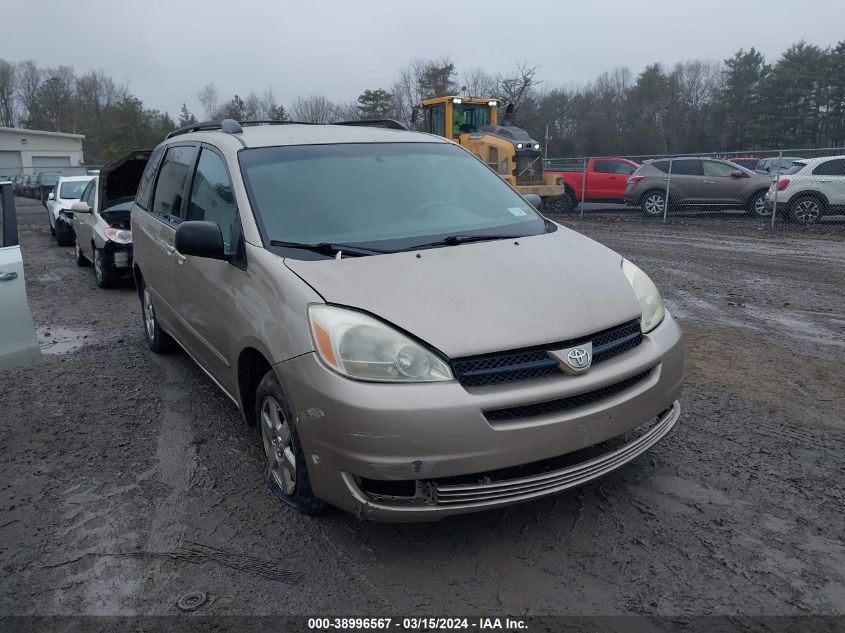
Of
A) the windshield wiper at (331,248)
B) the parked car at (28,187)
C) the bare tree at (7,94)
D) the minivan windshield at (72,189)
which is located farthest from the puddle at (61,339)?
the bare tree at (7,94)

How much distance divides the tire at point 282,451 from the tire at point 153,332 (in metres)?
2.92

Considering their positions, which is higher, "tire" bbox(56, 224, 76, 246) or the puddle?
"tire" bbox(56, 224, 76, 246)

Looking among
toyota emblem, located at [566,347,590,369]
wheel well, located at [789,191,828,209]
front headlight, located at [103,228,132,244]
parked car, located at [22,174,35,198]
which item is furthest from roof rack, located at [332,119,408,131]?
parked car, located at [22,174,35,198]

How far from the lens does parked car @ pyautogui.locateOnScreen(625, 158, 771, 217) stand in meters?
16.5

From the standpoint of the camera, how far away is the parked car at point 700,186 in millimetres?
16547

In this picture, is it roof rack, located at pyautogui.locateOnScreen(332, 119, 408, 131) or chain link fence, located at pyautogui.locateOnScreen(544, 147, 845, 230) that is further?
chain link fence, located at pyautogui.locateOnScreen(544, 147, 845, 230)

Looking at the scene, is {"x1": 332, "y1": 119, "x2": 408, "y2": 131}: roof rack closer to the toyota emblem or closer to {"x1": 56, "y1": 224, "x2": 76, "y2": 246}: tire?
the toyota emblem

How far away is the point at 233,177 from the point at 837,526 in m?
3.65

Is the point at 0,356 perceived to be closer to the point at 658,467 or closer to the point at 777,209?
the point at 658,467

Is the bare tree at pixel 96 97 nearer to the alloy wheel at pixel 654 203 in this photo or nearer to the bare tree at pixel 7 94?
the bare tree at pixel 7 94

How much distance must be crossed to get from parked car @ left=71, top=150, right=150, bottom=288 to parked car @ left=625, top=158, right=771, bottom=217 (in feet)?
41.9

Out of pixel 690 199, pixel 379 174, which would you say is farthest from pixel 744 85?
pixel 379 174

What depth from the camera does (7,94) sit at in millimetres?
90625

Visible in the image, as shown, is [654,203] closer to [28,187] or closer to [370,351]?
[370,351]
